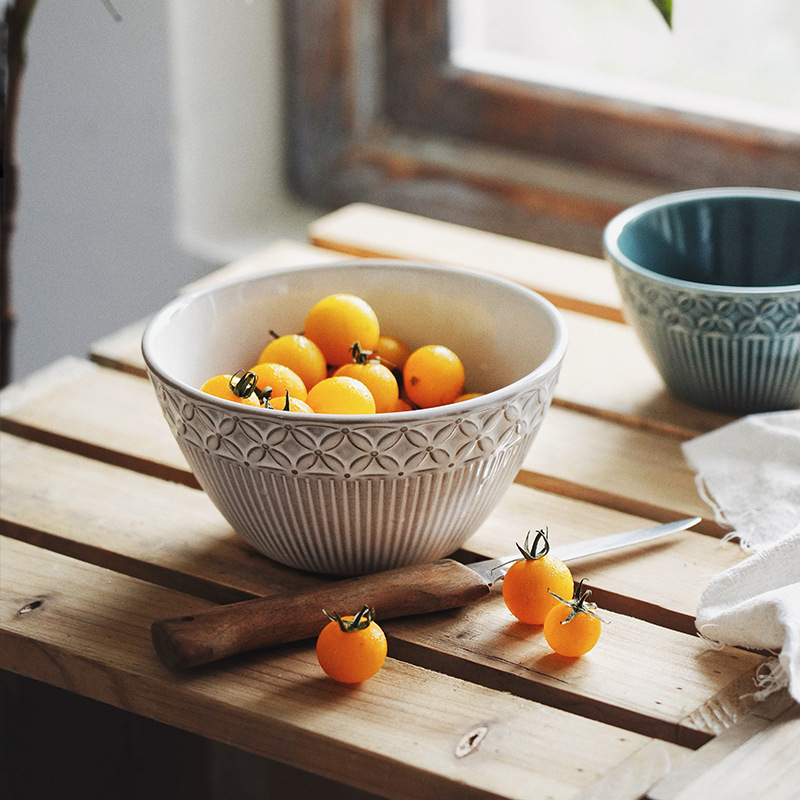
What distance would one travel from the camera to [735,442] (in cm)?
81

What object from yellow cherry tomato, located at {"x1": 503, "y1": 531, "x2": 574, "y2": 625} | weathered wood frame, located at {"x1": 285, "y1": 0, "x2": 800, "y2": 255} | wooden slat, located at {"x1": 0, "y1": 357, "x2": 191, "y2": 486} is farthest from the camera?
weathered wood frame, located at {"x1": 285, "y1": 0, "x2": 800, "y2": 255}

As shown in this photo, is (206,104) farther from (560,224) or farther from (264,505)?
(264,505)

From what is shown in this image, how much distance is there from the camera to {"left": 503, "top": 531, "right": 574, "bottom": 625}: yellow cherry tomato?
0.63m

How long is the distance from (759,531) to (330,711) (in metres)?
0.31

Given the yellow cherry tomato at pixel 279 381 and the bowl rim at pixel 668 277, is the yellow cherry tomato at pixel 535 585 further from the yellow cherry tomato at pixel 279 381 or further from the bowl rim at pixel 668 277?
the bowl rim at pixel 668 277

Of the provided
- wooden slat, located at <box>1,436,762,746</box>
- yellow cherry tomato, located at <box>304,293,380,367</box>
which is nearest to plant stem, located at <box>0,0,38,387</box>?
wooden slat, located at <box>1,436,762,746</box>

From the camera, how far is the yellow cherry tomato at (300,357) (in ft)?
2.36

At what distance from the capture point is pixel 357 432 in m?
0.60

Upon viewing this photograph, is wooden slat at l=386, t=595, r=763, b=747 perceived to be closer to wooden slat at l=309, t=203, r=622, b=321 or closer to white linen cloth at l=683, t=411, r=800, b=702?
white linen cloth at l=683, t=411, r=800, b=702

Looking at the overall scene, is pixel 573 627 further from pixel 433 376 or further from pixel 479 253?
pixel 479 253

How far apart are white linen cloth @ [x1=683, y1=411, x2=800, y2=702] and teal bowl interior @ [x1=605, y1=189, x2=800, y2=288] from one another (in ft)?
0.48

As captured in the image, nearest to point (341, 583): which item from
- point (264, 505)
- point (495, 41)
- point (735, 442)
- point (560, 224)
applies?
point (264, 505)

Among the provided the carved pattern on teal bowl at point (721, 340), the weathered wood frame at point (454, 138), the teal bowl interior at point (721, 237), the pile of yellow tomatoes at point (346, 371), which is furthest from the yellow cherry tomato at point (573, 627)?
the weathered wood frame at point (454, 138)

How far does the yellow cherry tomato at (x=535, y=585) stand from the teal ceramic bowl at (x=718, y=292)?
0.26m
